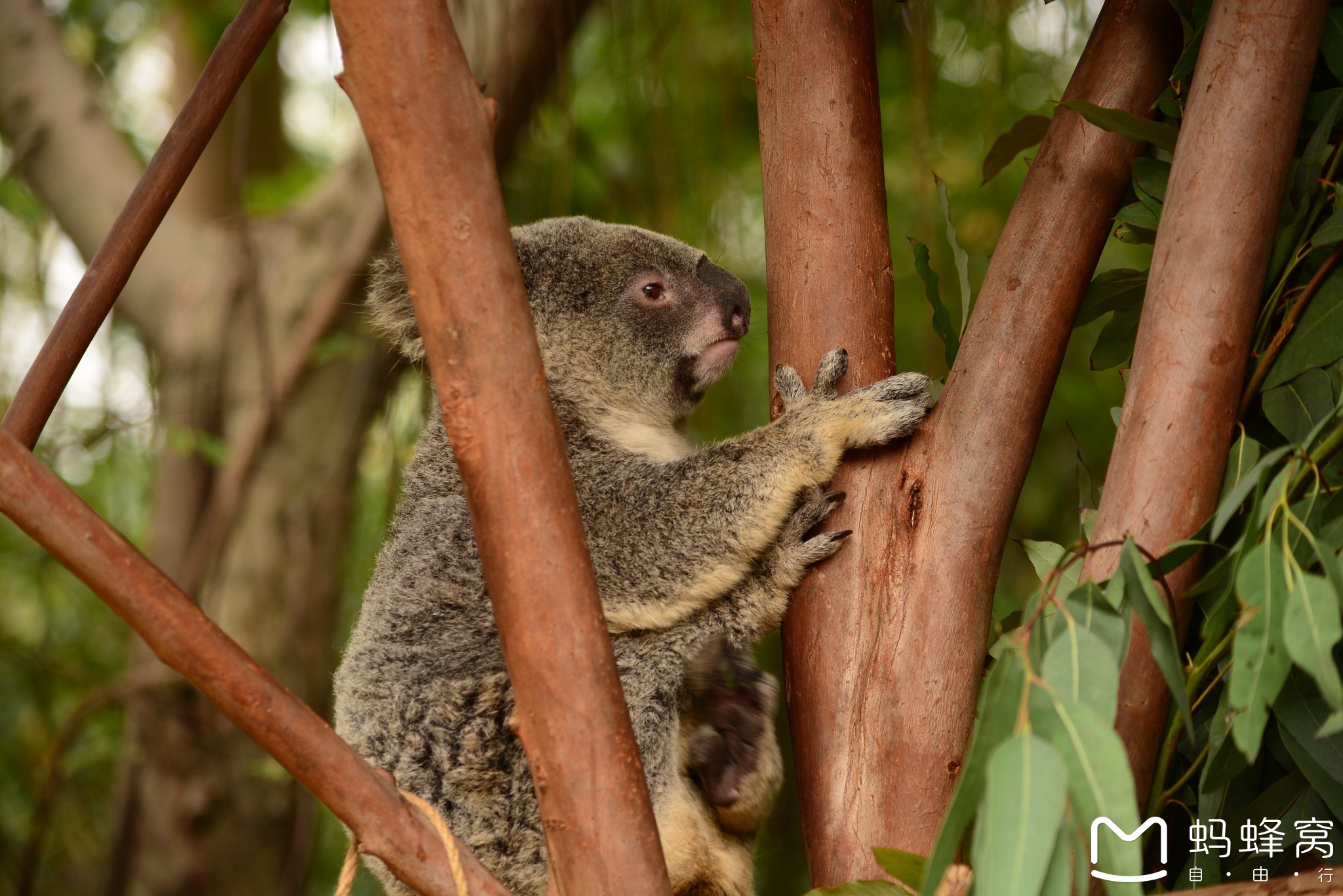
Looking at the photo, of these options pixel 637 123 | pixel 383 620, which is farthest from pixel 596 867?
pixel 637 123

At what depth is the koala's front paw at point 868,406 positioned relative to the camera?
1.44m

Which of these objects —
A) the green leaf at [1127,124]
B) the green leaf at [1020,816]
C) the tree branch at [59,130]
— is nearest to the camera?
the green leaf at [1020,816]

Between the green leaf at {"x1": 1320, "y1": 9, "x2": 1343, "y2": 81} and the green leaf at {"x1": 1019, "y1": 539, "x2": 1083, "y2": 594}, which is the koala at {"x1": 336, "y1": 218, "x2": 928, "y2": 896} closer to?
the green leaf at {"x1": 1019, "y1": 539, "x2": 1083, "y2": 594}

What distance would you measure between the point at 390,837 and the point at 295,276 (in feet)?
9.40

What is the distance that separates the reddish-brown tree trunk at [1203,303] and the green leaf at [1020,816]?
1.34 feet

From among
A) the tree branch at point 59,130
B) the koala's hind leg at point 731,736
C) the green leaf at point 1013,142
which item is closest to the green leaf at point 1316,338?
the green leaf at point 1013,142

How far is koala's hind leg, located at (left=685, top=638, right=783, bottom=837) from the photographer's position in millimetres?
1600

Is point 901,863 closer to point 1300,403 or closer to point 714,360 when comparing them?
point 1300,403

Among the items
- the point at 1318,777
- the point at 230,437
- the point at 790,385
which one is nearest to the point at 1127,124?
the point at 790,385

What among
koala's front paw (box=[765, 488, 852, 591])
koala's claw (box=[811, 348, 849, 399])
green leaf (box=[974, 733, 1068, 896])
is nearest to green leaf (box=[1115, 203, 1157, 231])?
koala's claw (box=[811, 348, 849, 399])

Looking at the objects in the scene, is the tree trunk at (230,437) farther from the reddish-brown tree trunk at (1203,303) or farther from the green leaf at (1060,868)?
the green leaf at (1060,868)

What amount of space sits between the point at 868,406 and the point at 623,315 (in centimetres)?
65

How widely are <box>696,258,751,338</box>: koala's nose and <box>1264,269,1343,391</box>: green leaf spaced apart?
2.84 feet

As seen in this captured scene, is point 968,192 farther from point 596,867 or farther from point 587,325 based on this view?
point 596,867
